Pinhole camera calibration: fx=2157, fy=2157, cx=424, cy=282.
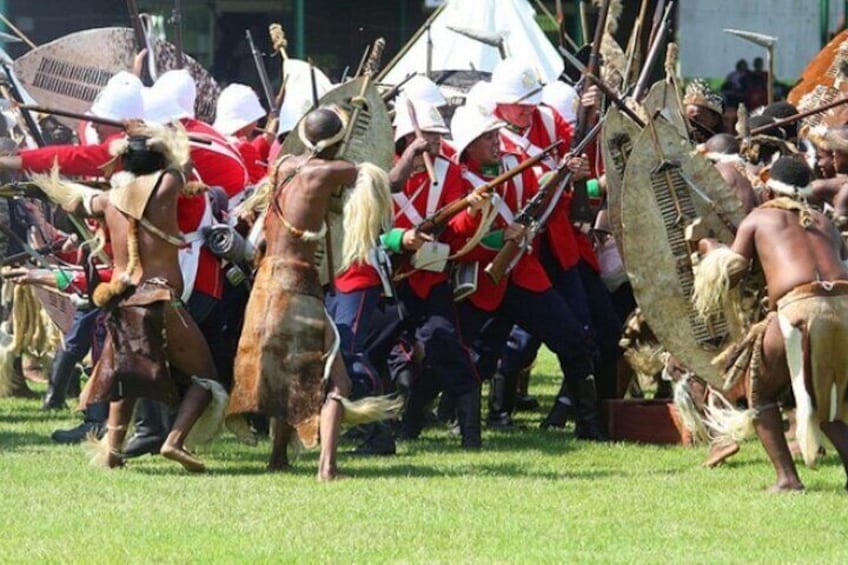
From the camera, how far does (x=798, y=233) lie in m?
8.96

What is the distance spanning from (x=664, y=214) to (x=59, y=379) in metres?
3.86

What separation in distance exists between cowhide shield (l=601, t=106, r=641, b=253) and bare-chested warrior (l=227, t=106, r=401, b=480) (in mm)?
1315

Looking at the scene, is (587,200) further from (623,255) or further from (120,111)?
(120,111)

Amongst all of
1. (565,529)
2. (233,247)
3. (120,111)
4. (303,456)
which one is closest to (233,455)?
(303,456)

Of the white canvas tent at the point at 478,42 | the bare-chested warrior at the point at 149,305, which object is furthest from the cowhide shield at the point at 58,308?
the white canvas tent at the point at 478,42

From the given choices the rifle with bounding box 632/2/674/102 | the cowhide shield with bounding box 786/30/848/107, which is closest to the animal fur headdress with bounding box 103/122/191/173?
the rifle with bounding box 632/2/674/102

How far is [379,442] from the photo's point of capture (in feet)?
34.0

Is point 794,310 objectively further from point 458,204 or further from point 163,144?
point 163,144

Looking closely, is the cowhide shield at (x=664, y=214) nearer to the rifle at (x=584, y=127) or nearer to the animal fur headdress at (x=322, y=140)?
the rifle at (x=584, y=127)

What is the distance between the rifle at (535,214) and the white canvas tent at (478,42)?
11.1ft

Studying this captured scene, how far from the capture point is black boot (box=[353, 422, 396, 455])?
10352 millimetres

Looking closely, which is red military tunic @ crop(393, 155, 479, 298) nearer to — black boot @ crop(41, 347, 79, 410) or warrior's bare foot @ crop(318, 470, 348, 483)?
warrior's bare foot @ crop(318, 470, 348, 483)

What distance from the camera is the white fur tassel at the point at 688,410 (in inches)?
400

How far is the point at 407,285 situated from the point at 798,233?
2441 mm
